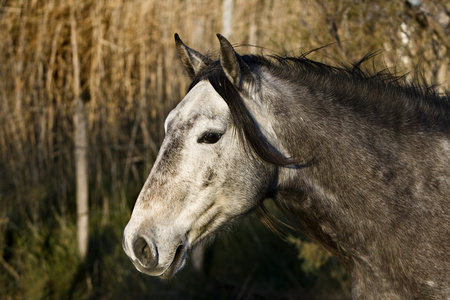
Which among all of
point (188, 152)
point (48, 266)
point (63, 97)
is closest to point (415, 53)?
point (188, 152)

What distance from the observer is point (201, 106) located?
6.82ft

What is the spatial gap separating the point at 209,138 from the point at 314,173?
0.50m

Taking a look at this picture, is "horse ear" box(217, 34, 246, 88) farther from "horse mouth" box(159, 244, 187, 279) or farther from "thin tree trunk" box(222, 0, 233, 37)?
"thin tree trunk" box(222, 0, 233, 37)

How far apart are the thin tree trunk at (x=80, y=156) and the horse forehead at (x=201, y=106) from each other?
10.2 feet

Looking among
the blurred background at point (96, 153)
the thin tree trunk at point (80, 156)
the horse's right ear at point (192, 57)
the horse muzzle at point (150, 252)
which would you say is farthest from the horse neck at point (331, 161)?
the thin tree trunk at point (80, 156)

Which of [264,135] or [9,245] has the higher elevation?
[264,135]

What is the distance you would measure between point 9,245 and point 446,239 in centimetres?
458

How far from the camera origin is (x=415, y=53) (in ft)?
12.6

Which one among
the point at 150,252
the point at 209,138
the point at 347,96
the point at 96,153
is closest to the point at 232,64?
the point at 209,138

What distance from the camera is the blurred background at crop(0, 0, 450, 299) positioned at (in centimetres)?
495

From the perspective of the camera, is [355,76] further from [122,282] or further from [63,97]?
[63,97]

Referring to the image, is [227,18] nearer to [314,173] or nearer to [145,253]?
[314,173]

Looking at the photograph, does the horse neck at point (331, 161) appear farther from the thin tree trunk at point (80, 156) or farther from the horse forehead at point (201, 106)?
the thin tree trunk at point (80, 156)

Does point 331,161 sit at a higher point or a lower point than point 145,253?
higher
